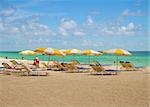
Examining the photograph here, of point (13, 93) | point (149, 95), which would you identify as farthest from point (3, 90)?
point (149, 95)

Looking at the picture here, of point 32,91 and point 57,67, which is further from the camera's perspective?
point 57,67

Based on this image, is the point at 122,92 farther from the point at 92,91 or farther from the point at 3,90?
the point at 3,90

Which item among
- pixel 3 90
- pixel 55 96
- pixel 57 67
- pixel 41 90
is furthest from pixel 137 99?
pixel 57 67

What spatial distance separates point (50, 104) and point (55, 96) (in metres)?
1.10

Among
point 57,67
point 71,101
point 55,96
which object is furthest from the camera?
point 57,67

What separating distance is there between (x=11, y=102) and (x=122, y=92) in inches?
126

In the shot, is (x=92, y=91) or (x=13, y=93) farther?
(x=92, y=91)

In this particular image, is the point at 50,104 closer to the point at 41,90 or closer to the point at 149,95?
the point at 41,90

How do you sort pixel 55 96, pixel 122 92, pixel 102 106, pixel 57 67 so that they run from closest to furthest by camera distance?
pixel 102 106
pixel 55 96
pixel 122 92
pixel 57 67

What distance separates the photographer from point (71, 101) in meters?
7.04

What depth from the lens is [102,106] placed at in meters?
6.51

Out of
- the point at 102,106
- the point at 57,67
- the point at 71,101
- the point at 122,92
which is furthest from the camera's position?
the point at 57,67

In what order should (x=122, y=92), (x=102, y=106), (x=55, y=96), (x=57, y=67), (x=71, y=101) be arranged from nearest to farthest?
(x=102, y=106) < (x=71, y=101) < (x=55, y=96) < (x=122, y=92) < (x=57, y=67)

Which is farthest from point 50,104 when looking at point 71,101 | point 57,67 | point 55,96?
point 57,67
